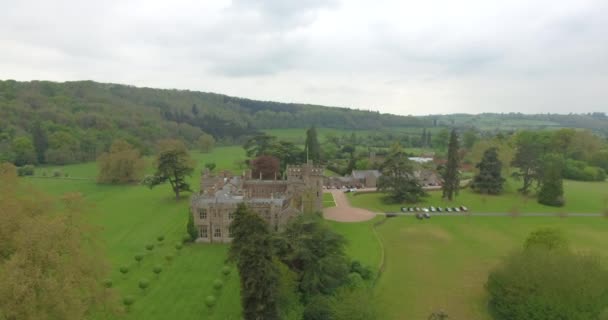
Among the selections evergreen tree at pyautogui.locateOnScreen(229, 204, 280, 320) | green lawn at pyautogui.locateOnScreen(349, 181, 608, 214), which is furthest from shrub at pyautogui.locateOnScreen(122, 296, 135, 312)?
green lawn at pyautogui.locateOnScreen(349, 181, 608, 214)

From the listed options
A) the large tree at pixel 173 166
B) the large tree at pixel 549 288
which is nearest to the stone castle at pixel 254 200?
the large tree at pixel 173 166

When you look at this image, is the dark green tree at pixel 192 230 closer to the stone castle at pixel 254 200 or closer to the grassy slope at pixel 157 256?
the stone castle at pixel 254 200

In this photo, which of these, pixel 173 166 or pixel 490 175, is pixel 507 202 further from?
pixel 173 166

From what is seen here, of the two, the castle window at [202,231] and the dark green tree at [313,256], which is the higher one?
the dark green tree at [313,256]

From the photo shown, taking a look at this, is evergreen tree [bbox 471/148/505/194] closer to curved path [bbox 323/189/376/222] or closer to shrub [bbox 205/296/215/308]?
curved path [bbox 323/189/376/222]

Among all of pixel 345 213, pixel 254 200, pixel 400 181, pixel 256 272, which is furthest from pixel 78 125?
pixel 256 272

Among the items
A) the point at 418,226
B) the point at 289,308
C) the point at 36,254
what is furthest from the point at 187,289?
the point at 418,226
